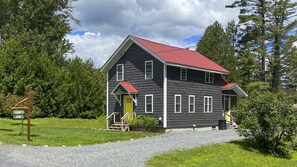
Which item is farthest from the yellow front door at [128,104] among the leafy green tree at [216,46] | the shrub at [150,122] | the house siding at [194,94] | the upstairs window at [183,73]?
the leafy green tree at [216,46]

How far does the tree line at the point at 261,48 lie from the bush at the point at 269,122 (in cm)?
2011

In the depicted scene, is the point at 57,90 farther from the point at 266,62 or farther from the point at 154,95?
the point at 266,62

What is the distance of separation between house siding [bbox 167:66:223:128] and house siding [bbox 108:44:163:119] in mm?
642

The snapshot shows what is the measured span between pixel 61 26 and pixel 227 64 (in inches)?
783

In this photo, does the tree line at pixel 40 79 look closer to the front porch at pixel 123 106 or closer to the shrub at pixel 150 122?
the front porch at pixel 123 106

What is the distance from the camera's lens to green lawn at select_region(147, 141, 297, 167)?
1146 cm

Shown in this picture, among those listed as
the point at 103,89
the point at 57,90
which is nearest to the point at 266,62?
the point at 103,89

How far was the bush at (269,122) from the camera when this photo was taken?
50.3ft

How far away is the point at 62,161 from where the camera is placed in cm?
1051

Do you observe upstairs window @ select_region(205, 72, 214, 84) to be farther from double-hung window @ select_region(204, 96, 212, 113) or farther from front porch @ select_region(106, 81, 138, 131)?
front porch @ select_region(106, 81, 138, 131)

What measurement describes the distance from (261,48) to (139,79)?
1730 cm

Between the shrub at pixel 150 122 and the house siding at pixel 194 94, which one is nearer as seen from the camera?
the shrub at pixel 150 122

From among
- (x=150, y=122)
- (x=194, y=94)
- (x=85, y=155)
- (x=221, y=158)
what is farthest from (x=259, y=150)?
(x=194, y=94)

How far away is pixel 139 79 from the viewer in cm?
2344
